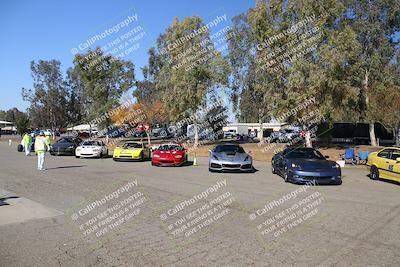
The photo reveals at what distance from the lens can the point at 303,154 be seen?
16.9 m

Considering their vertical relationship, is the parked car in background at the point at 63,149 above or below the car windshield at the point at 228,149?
above

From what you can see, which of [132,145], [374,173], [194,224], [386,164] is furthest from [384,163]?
[132,145]

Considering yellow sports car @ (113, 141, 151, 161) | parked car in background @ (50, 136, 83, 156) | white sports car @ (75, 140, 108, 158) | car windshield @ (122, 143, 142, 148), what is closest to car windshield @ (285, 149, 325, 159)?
yellow sports car @ (113, 141, 151, 161)

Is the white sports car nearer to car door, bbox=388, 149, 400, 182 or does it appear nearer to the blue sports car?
the blue sports car

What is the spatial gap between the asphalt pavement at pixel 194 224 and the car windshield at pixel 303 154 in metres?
2.94

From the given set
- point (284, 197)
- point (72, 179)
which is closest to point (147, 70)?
point (72, 179)

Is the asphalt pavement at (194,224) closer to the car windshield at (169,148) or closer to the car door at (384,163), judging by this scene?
the car door at (384,163)

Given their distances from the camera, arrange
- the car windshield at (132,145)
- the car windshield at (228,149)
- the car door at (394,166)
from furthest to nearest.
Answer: the car windshield at (132,145), the car windshield at (228,149), the car door at (394,166)

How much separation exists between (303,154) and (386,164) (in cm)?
309

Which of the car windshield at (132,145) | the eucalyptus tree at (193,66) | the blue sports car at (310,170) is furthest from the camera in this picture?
the eucalyptus tree at (193,66)

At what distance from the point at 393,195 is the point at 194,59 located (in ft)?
87.5

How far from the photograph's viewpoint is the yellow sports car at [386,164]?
1543cm

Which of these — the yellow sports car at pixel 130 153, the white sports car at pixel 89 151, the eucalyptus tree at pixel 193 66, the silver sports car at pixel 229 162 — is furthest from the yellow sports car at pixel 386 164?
the eucalyptus tree at pixel 193 66

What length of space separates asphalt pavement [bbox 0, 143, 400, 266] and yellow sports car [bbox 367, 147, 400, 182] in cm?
192
